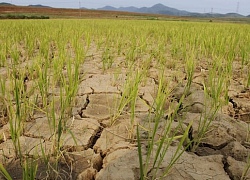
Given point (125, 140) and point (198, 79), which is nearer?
point (125, 140)

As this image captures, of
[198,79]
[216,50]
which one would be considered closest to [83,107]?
[198,79]

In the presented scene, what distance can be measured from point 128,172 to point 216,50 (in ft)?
6.78

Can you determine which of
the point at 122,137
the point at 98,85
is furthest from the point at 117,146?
the point at 98,85

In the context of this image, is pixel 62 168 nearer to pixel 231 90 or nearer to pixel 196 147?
pixel 196 147

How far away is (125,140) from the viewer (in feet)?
3.67

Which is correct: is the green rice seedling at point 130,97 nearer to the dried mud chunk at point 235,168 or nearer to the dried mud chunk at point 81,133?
the dried mud chunk at point 81,133

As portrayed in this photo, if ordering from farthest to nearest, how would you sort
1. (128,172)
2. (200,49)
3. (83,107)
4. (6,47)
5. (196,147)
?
(200,49) < (6,47) < (83,107) < (196,147) < (128,172)

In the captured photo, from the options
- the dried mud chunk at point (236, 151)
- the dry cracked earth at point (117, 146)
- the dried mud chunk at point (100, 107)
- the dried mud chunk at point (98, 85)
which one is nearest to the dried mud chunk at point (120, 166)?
the dry cracked earth at point (117, 146)

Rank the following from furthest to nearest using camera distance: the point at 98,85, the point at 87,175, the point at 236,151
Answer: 1. the point at 98,85
2. the point at 236,151
3. the point at 87,175

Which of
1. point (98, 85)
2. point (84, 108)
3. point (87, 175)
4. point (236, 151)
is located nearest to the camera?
point (87, 175)

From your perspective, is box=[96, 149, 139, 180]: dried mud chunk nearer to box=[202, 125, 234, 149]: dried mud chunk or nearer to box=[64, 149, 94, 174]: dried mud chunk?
box=[64, 149, 94, 174]: dried mud chunk

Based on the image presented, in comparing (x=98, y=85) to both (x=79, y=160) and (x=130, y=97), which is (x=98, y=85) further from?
(x=79, y=160)

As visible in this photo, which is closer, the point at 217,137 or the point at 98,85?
the point at 217,137

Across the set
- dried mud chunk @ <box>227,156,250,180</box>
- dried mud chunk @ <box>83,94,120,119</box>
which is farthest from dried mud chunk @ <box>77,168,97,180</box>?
dried mud chunk @ <box>227,156,250,180</box>
